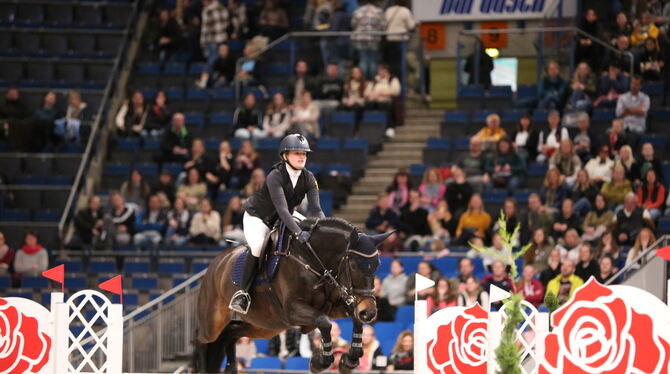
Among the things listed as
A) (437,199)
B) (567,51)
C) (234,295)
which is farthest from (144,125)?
(234,295)

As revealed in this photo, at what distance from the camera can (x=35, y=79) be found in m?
22.2

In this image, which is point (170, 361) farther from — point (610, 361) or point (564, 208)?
point (610, 361)

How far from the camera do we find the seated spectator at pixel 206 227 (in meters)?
18.1

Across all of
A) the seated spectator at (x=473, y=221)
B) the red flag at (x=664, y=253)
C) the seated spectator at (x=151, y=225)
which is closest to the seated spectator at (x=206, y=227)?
the seated spectator at (x=151, y=225)

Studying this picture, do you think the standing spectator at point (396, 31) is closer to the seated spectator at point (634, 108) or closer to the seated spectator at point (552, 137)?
the seated spectator at point (552, 137)

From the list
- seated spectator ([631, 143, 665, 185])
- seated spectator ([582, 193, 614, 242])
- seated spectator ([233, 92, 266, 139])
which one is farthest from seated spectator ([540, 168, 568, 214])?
seated spectator ([233, 92, 266, 139])

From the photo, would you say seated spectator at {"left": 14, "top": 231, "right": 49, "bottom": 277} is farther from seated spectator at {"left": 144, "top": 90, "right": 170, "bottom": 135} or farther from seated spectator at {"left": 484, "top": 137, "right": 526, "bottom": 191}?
seated spectator at {"left": 484, "top": 137, "right": 526, "bottom": 191}

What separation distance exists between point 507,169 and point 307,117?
3.42 meters

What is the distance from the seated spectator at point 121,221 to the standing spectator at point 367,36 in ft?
14.5

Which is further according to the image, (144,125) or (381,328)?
(144,125)

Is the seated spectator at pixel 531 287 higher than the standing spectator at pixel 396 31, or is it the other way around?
the standing spectator at pixel 396 31

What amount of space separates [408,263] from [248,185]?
3171 millimetres

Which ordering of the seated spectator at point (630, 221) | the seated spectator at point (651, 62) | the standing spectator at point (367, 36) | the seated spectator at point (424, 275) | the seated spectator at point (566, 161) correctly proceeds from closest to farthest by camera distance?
the seated spectator at point (424, 275), the seated spectator at point (630, 221), the seated spectator at point (566, 161), the seated spectator at point (651, 62), the standing spectator at point (367, 36)

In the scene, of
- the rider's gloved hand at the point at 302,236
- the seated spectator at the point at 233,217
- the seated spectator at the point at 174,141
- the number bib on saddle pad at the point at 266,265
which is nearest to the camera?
the rider's gloved hand at the point at 302,236
